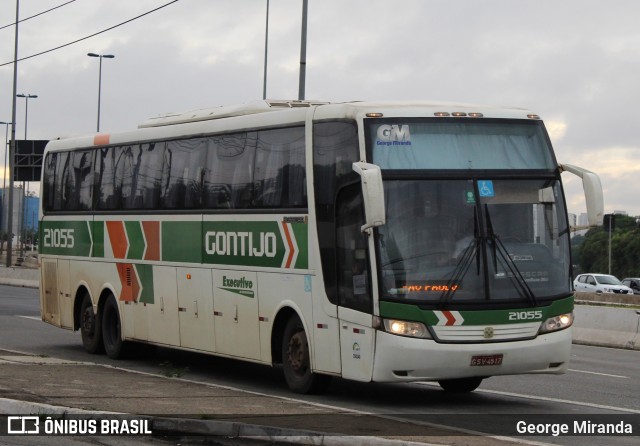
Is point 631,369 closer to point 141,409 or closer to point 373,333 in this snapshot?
point 373,333

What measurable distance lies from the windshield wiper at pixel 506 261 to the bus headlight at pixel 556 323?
335 millimetres

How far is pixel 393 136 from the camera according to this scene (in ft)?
46.7

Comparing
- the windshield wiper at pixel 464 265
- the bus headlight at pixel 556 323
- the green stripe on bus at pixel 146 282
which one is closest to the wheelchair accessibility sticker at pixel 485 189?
the windshield wiper at pixel 464 265

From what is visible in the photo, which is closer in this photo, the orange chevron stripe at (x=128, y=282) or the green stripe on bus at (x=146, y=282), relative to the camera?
the green stripe on bus at (x=146, y=282)

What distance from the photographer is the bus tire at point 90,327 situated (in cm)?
2108

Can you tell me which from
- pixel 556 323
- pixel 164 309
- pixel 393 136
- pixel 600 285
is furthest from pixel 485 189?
pixel 600 285

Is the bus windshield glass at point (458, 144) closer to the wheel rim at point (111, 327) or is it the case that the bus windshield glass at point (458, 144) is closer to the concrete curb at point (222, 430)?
the concrete curb at point (222, 430)

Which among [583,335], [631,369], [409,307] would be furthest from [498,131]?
[583,335]

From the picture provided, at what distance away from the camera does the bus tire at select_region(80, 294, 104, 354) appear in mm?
21078

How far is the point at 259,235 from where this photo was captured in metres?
16.3

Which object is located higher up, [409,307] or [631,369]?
[409,307]

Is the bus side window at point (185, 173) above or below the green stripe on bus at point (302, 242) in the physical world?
above

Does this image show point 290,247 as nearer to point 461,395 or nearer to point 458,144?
point 458,144

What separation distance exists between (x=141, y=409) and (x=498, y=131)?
525cm
